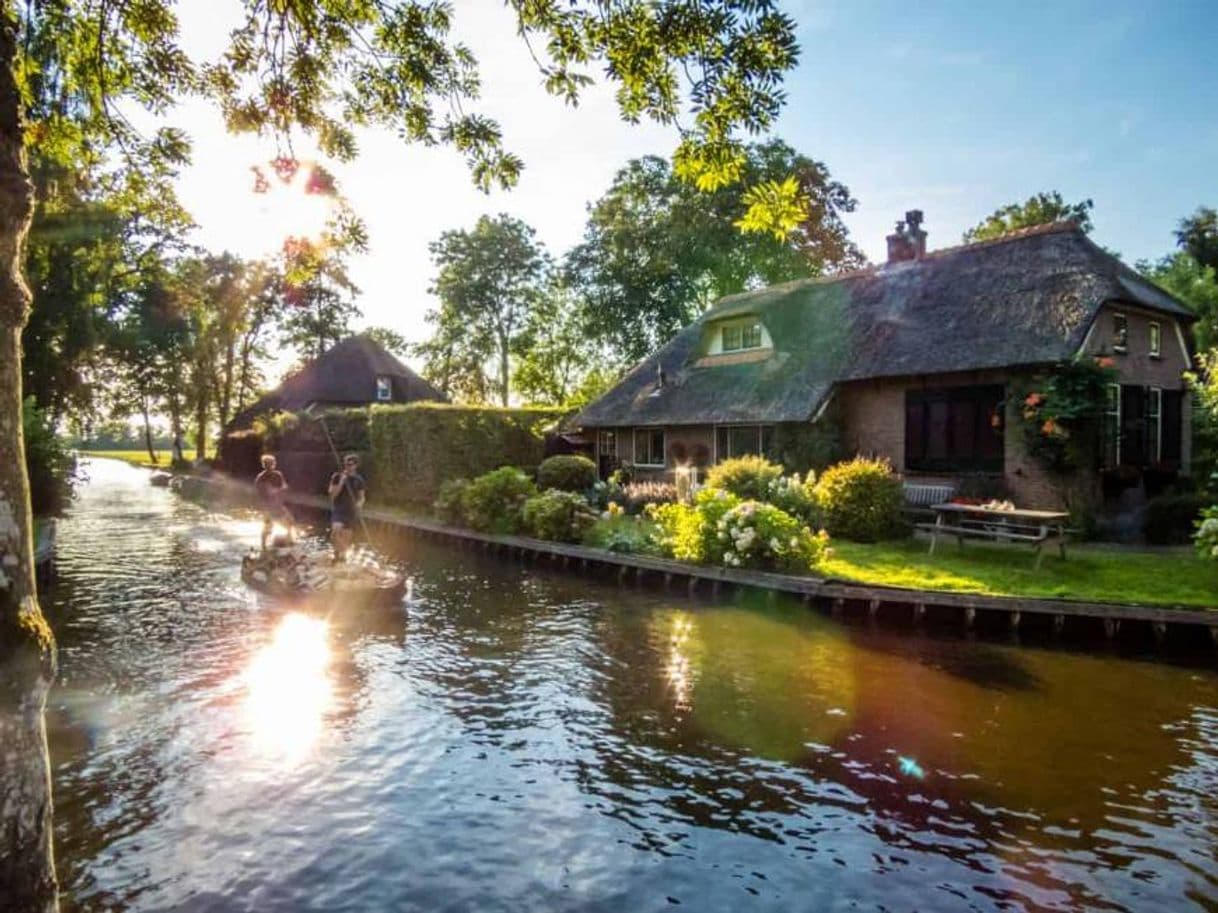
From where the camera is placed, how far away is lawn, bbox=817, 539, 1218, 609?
12828 millimetres

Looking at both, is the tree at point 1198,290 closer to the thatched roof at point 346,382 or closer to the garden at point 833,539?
the garden at point 833,539

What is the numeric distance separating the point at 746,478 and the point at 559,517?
16.0 feet

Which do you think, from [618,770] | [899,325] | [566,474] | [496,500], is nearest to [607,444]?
[566,474]

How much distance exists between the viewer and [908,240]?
27359 mm

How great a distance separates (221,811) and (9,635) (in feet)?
13.6

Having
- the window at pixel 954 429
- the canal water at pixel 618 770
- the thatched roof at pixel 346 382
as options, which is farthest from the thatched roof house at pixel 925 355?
the thatched roof at pixel 346 382

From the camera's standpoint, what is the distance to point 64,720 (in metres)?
8.76

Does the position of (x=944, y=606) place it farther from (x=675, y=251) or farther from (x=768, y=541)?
(x=675, y=251)

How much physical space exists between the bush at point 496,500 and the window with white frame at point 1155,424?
54.2 feet

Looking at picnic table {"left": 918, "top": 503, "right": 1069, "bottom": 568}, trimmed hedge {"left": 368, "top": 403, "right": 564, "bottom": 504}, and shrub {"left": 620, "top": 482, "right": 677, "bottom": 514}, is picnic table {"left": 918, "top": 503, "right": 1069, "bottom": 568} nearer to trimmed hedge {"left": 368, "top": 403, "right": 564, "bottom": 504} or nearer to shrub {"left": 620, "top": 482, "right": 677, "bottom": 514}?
shrub {"left": 620, "top": 482, "right": 677, "bottom": 514}

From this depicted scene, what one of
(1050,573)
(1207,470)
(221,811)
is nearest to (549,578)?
(1050,573)

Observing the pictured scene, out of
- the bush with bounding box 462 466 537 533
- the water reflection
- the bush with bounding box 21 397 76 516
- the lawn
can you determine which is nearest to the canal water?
the water reflection

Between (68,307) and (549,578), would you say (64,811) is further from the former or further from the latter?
(68,307)

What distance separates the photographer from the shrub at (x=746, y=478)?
61.8 feet
